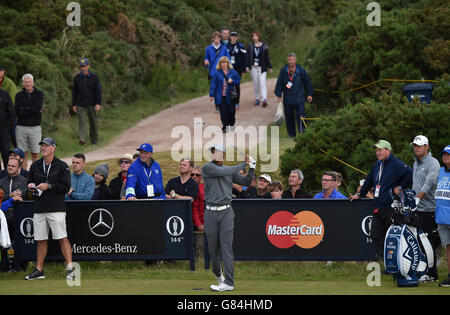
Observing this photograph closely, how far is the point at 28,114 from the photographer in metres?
18.5

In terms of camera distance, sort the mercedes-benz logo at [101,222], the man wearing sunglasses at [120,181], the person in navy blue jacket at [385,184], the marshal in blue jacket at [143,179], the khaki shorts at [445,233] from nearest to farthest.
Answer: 1. the khaki shorts at [445,233]
2. the person in navy blue jacket at [385,184]
3. the mercedes-benz logo at [101,222]
4. the marshal in blue jacket at [143,179]
5. the man wearing sunglasses at [120,181]

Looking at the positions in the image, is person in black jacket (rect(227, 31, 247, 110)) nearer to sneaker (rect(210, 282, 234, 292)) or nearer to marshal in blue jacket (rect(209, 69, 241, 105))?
marshal in blue jacket (rect(209, 69, 241, 105))

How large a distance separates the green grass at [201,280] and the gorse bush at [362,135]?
4156mm

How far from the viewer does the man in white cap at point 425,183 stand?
1233 cm

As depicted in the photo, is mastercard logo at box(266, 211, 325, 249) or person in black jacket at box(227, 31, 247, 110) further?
person in black jacket at box(227, 31, 247, 110)

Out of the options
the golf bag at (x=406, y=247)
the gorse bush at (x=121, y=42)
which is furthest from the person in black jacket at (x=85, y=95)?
the golf bag at (x=406, y=247)

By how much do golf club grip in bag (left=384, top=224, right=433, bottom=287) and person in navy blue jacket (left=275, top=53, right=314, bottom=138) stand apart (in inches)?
404

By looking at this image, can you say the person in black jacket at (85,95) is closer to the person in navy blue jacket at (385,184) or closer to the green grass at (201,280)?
the green grass at (201,280)

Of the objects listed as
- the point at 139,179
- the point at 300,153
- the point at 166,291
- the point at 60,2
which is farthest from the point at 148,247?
the point at 60,2

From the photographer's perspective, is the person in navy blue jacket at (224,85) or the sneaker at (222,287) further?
the person in navy blue jacket at (224,85)

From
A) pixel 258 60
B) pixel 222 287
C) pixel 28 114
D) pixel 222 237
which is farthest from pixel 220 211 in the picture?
pixel 258 60

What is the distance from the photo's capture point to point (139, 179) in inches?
557

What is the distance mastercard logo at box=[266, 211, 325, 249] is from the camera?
44.6 feet

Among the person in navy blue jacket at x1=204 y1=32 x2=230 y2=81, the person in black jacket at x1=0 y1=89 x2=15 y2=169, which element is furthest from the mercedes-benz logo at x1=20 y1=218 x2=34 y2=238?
the person in navy blue jacket at x1=204 y1=32 x2=230 y2=81
